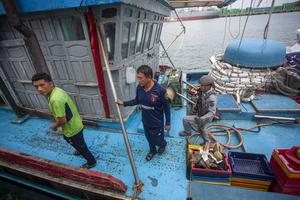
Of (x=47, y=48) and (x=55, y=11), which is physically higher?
(x=55, y=11)

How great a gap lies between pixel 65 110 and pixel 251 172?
3.44 m

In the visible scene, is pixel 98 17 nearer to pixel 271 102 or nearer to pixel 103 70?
pixel 103 70

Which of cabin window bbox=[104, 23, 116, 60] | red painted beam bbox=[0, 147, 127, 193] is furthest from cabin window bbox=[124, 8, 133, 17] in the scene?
red painted beam bbox=[0, 147, 127, 193]

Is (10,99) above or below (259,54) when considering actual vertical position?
below

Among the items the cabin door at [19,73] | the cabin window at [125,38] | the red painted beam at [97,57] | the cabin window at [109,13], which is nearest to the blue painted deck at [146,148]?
the cabin door at [19,73]

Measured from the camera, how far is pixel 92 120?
15.5ft

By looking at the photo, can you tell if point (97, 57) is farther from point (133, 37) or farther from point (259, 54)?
point (259, 54)

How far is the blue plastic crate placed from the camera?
108 inches

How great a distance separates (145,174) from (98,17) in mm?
3406

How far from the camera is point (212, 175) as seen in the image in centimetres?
281

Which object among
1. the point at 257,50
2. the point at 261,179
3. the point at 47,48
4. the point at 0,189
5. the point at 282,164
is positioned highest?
the point at 47,48

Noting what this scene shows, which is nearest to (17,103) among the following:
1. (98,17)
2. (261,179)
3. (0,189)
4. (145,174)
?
(0,189)

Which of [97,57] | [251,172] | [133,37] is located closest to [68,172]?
[97,57]

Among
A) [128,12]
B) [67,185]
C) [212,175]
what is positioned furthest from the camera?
[128,12]
